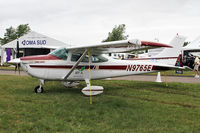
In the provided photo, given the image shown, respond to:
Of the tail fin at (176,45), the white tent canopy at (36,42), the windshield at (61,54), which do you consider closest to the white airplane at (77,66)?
the windshield at (61,54)

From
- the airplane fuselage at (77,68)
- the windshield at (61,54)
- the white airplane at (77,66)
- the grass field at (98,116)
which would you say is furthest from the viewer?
the windshield at (61,54)

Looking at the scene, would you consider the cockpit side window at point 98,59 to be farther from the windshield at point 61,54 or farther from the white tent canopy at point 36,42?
the white tent canopy at point 36,42

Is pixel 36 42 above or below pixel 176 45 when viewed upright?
above

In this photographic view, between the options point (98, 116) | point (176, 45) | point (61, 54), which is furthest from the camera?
point (176, 45)

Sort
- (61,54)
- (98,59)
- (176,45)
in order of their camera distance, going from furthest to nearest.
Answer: (176,45) < (98,59) < (61,54)

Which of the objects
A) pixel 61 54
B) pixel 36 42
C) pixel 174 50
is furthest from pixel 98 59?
pixel 36 42

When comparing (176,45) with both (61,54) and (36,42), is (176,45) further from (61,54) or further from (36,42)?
(36,42)

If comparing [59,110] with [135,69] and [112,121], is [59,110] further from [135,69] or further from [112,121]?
[135,69]

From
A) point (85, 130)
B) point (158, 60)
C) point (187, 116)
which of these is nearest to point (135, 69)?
point (158, 60)

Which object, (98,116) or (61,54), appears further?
(61,54)

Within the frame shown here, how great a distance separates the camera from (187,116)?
15.9ft

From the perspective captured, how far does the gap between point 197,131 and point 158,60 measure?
6.24m

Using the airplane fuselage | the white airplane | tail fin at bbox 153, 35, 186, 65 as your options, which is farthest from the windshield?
tail fin at bbox 153, 35, 186, 65

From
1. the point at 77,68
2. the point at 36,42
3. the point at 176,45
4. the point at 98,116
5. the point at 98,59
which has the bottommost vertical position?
the point at 98,116
